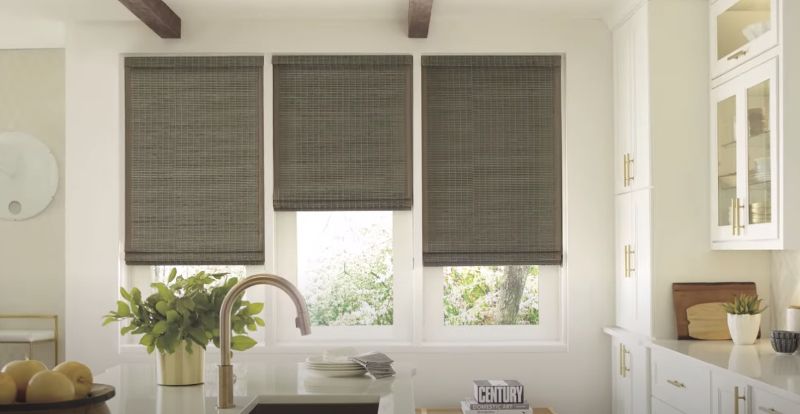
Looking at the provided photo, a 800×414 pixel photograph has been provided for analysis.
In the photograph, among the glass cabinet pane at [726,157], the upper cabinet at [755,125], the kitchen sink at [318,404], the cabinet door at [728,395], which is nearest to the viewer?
the kitchen sink at [318,404]

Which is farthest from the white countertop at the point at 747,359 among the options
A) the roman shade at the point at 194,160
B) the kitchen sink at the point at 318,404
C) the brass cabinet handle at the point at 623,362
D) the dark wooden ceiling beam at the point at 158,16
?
the dark wooden ceiling beam at the point at 158,16

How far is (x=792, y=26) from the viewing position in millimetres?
3596

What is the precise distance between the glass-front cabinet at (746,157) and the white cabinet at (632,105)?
0.34 m

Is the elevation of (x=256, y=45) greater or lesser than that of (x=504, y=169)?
greater

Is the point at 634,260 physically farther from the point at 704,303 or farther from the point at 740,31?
the point at 740,31

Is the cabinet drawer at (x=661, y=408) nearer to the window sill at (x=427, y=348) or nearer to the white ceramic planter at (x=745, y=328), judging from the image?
the white ceramic planter at (x=745, y=328)

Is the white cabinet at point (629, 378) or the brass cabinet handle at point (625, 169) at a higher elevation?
the brass cabinet handle at point (625, 169)

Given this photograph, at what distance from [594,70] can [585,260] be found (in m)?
1.07

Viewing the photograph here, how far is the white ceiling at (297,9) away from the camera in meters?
4.82

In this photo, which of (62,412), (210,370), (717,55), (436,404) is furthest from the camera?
(436,404)

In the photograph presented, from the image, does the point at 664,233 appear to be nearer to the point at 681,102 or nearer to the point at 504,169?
the point at 681,102

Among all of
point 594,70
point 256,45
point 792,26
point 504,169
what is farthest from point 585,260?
point 256,45

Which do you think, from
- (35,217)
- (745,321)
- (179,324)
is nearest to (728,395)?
(745,321)

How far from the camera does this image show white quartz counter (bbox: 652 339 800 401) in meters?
3.04
